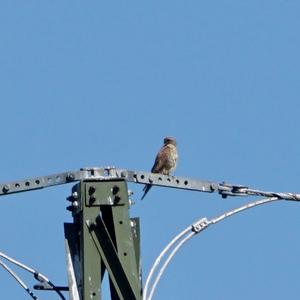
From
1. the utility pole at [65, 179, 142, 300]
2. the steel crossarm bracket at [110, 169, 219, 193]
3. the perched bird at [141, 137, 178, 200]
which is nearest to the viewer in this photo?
the utility pole at [65, 179, 142, 300]

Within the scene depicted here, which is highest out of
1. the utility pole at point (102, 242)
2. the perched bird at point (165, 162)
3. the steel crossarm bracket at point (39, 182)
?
the perched bird at point (165, 162)

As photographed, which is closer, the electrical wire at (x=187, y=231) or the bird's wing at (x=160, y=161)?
the electrical wire at (x=187, y=231)

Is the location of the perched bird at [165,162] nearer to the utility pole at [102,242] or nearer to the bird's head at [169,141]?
the bird's head at [169,141]

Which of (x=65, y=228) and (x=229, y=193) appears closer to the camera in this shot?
(x=65, y=228)

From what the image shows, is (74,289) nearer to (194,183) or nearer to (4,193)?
(4,193)

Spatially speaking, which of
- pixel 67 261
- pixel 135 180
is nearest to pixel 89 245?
pixel 67 261

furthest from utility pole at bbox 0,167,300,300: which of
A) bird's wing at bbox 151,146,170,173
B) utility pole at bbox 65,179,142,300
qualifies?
bird's wing at bbox 151,146,170,173

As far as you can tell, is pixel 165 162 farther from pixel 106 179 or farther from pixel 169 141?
pixel 106 179

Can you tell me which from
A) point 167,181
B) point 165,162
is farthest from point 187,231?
point 165,162

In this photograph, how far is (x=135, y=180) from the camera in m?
5.73

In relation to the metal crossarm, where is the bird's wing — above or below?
above

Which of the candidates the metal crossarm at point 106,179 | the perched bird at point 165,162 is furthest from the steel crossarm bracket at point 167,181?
the perched bird at point 165,162

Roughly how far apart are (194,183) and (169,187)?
23 cm

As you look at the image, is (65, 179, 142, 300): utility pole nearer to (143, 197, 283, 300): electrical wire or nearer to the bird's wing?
(143, 197, 283, 300): electrical wire
